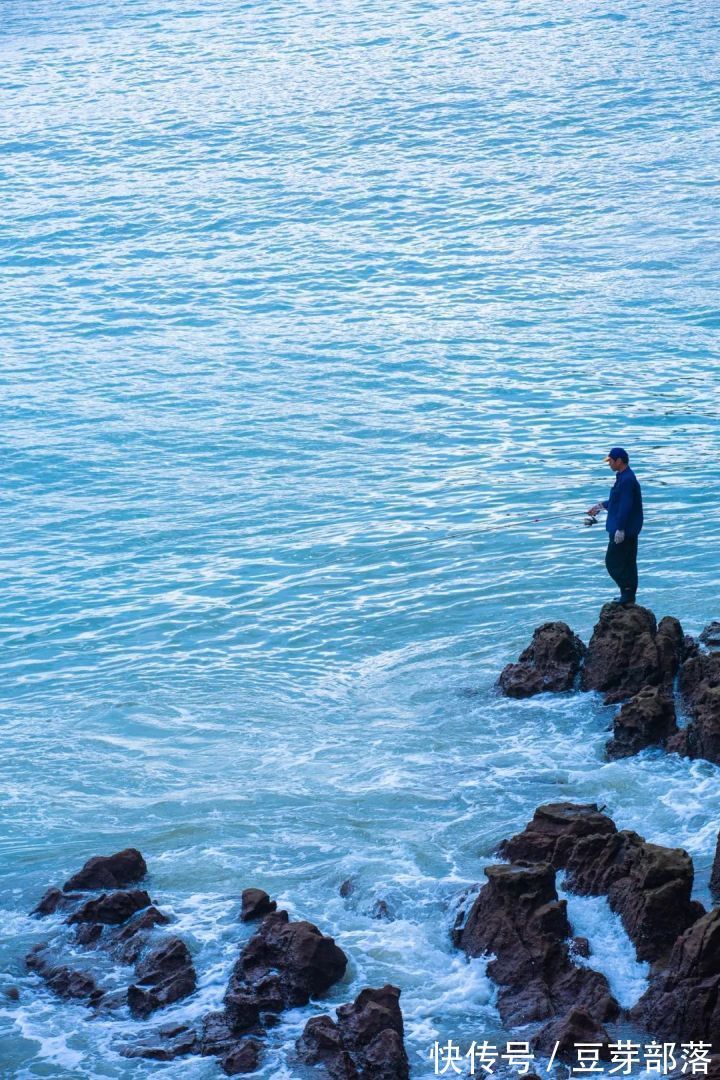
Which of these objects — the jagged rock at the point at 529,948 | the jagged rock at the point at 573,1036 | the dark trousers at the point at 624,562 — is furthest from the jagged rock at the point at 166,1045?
the dark trousers at the point at 624,562

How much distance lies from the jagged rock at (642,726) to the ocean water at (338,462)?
0.88 ft

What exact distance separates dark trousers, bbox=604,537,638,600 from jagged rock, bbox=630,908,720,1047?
6.59 m

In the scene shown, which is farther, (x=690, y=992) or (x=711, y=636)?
(x=711, y=636)

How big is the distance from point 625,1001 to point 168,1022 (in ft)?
11.4

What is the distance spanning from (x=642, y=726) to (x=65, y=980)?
20.6 ft

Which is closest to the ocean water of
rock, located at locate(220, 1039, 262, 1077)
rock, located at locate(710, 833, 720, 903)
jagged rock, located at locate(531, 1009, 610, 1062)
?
rock, located at locate(220, 1039, 262, 1077)

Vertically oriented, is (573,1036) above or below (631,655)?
below

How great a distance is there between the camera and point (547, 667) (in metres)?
16.9

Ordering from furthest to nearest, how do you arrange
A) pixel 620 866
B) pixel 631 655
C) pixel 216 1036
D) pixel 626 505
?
pixel 626 505
pixel 631 655
pixel 620 866
pixel 216 1036

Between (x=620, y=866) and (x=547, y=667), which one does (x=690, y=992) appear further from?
(x=547, y=667)

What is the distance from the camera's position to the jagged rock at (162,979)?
38.3 ft

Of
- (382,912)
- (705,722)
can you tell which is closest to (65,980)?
(382,912)

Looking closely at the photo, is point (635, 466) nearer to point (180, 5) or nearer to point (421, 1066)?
point (421, 1066)

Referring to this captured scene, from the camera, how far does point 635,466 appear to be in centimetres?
2438
